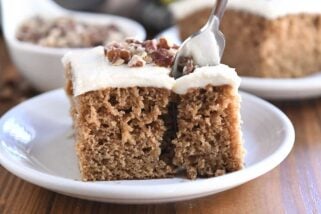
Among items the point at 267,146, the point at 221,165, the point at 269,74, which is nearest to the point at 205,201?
the point at 221,165

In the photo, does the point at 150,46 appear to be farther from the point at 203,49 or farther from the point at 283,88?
the point at 283,88

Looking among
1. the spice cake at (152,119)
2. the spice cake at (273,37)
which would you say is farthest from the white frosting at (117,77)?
the spice cake at (273,37)

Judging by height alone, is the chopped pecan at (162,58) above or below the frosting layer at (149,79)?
below

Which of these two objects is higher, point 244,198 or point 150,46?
point 150,46

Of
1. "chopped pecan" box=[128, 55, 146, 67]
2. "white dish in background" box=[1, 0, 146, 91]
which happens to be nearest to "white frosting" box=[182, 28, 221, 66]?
"chopped pecan" box=[128, 55, 146, 67]

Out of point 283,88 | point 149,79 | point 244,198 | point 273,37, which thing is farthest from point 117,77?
point 273,37

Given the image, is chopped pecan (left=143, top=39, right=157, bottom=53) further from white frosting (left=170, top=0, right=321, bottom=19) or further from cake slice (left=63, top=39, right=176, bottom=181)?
white frosting (left=170, top=0, right=321, bottom=19)

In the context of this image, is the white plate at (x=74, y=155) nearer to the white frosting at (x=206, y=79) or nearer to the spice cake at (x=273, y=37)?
the white frosting at (x=206, y=79)

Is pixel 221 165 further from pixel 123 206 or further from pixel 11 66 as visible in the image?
pixel 11 66
